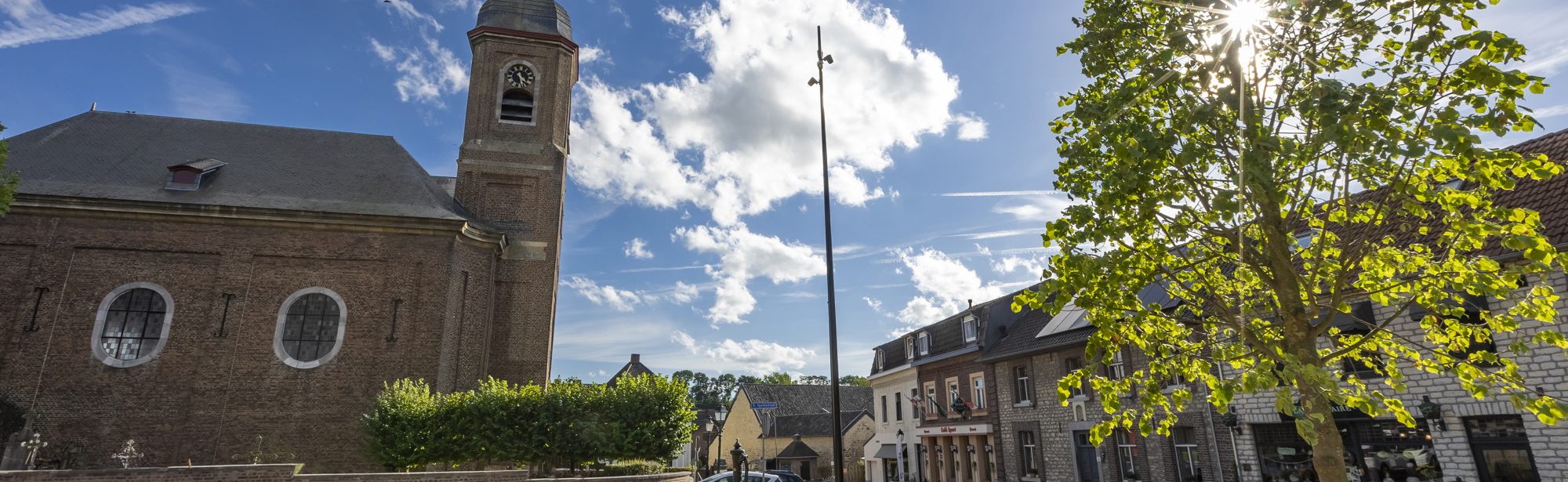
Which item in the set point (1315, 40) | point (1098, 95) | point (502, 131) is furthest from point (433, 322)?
point (1315, 40)

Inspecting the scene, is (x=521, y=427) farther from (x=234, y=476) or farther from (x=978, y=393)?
(x=978, y=393)

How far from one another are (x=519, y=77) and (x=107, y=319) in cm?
1440

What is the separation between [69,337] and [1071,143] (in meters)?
25.5

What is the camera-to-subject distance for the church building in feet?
60.8

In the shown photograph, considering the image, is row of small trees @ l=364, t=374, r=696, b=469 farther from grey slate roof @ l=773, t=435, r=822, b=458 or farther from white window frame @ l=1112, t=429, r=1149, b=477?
grey slate roof @ l=773, t=435, r=822, b=458

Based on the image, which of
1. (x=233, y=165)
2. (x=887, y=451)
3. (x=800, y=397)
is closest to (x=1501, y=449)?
(x=887, y=451)

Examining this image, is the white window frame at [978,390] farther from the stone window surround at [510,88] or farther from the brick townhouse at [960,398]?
the stone window surround at [510,88]

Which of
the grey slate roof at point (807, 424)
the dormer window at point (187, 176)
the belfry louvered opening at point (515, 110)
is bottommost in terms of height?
the grey slate roof at point (807, 424)

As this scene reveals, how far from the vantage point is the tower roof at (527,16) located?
90.5 ft

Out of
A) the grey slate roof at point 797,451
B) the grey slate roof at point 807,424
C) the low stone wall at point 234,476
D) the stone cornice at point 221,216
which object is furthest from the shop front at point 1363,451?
the grey slate roof at point 797,451

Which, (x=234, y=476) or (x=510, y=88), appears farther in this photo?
(x=510, y=88)

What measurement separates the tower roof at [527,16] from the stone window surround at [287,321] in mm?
12084

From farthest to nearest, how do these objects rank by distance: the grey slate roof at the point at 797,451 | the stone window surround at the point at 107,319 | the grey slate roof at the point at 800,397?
the grey slate roof at the point at 800,397, the grey slate roof at the point at 797,451, the stone window surround at the point at 107,319

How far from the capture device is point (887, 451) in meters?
34.8
